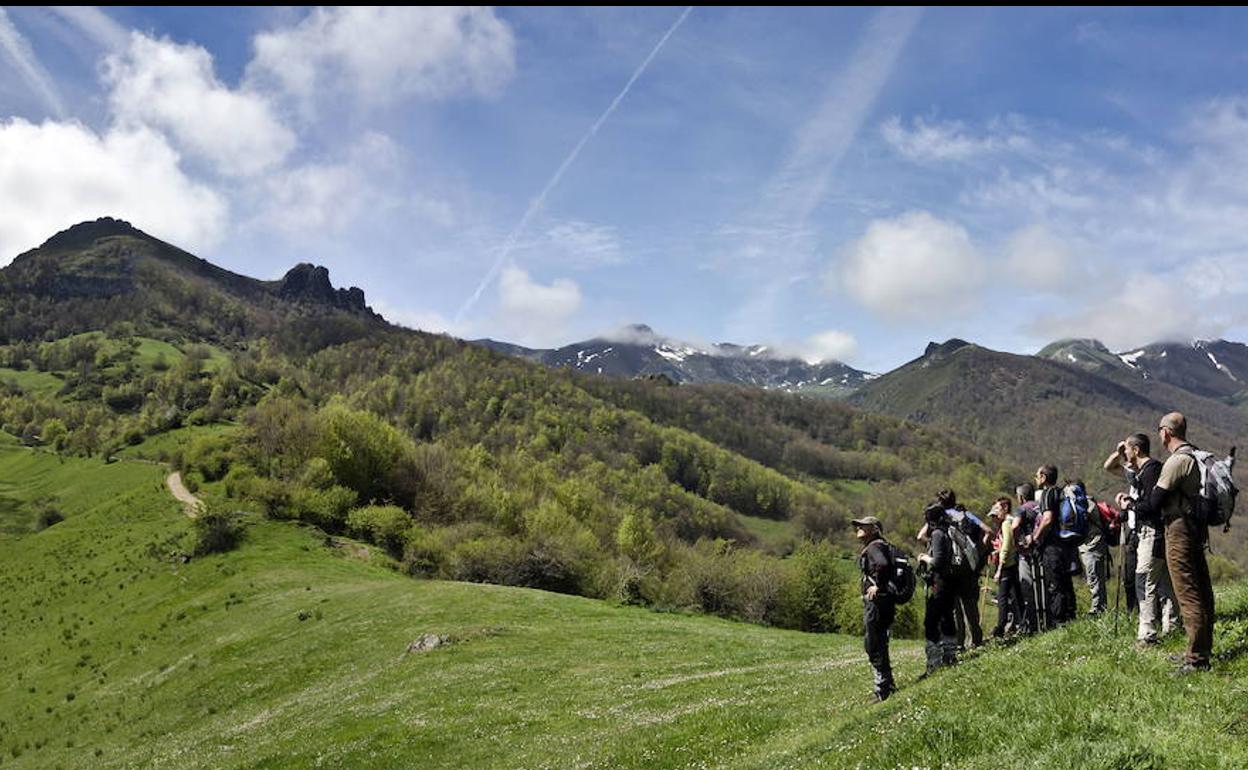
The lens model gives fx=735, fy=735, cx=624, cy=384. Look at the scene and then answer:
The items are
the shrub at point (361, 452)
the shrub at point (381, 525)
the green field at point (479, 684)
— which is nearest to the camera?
the green field at point (479, 684)

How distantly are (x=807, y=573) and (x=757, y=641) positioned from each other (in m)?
55.3

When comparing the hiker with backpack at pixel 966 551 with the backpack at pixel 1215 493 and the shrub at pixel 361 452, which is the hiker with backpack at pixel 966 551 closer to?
the backpack at pixel 1215 493

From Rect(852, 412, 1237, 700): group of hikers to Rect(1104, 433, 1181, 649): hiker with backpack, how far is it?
2 cm

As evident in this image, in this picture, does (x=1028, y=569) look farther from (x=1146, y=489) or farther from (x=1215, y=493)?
(x=1215, y=493)

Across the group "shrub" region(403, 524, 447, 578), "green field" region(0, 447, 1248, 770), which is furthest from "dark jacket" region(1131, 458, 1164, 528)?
"shrub" region(403, 524, 447, 578)

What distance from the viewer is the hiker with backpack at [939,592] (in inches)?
→ 648

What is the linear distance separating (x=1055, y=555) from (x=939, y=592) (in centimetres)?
358

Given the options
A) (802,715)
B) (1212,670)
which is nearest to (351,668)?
(802,715)

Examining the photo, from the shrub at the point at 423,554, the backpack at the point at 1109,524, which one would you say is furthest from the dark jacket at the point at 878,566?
the shrub at the point at 423,554

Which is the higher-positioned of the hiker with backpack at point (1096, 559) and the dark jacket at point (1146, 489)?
the dark jacket at point (1146, 489)

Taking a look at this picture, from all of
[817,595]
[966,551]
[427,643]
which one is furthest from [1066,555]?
[817,595]

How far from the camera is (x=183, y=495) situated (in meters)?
101

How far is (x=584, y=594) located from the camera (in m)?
78.1

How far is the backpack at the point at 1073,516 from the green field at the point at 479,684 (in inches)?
116
